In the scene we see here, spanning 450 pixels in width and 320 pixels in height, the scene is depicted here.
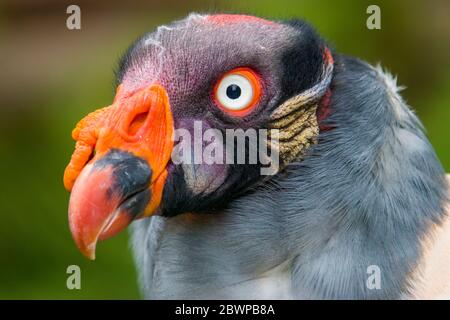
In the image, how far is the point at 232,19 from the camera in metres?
3.00

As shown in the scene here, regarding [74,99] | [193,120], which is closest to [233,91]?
[193,120]

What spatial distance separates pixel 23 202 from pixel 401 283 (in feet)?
13.7

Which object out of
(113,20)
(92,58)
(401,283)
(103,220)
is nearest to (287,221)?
(401,283)

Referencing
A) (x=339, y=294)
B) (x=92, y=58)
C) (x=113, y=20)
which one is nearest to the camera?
(x=339, y=294)

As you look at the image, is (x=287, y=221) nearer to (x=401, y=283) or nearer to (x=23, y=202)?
(x=401, y=283)

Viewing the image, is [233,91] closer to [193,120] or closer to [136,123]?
[193,120]

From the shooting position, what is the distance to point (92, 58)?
8047 millimetres

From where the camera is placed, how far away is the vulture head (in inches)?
108

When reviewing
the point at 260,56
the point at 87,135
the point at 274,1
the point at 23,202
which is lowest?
the point at 23,202

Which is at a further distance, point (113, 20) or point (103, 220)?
point (113, 20)

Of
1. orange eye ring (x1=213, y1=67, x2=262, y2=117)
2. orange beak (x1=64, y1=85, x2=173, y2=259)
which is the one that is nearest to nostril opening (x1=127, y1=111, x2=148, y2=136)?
orange beak (x1=64, y1=85, x2=173, y2=259)

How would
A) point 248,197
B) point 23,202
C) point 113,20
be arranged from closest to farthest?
1. point 248,197
2. point 23,202
3. point 113,20

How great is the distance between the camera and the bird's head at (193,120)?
2631mm

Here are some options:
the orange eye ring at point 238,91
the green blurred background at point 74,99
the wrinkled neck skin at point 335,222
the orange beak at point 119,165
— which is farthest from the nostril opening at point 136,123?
the green blurred background at point 74,99
